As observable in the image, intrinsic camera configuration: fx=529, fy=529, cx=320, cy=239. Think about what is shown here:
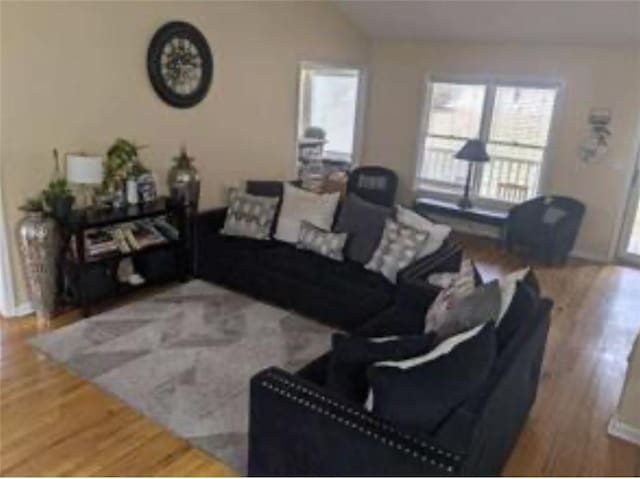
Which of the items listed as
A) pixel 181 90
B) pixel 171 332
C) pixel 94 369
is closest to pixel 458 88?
pixel 181 90

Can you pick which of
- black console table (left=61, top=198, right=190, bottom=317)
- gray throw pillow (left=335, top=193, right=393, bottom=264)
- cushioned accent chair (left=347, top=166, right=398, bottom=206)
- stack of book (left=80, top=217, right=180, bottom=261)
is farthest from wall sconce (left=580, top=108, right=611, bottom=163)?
stack of book (left=80, top=217, right=180, bottom=261)

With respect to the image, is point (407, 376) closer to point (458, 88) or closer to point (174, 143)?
point (174, 143)

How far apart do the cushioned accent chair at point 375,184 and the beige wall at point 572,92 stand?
0.97 meters

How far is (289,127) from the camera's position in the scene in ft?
19.9

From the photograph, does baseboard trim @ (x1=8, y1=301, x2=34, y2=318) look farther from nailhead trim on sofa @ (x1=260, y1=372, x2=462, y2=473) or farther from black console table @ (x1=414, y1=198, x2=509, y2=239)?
black console table @ (x1=414, y1=198, x2=509, y2=239)

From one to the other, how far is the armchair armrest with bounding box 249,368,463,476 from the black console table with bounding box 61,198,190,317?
2259 millimetres

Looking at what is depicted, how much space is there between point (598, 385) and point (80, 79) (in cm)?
421

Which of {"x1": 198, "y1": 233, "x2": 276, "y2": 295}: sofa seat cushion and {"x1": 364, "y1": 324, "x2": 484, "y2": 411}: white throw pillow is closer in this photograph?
{"x1": 364, "y1": 324, "x2": 484, "y2": 411}: white throw pillow

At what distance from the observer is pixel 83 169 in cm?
376

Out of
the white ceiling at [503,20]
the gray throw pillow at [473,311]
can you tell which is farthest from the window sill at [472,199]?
the gray throw pillow at [473,311]

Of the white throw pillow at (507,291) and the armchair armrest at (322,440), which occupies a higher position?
the white throw pillow at (507,291)

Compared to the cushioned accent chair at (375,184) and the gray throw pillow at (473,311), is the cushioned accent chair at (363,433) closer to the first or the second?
the gray throw pillow at (473,311)

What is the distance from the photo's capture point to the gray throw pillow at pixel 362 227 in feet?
13.5

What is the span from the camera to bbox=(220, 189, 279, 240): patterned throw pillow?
4.61m
